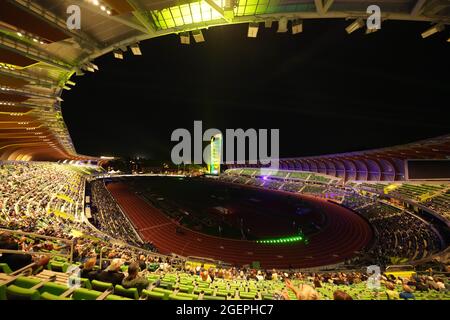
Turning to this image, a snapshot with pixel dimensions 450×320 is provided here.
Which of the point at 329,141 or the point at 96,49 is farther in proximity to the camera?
the point at 329,141

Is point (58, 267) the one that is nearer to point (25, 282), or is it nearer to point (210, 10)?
point (25, 282)

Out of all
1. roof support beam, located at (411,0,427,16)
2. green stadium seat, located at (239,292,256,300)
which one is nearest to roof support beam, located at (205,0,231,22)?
roof support beam, located at (411,0,427,16)

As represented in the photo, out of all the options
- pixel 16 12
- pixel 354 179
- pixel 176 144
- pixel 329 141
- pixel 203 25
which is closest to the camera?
pixel 16 12

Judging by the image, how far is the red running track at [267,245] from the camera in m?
17.5

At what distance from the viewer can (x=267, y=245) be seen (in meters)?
20.5

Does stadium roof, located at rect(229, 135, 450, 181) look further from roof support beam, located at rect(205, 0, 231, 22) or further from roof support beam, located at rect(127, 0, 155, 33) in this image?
roof support beam, located at rect(127, 0, 155, 33)

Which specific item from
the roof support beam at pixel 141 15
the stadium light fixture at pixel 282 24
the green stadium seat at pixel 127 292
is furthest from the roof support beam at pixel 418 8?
the green stadium seat at pixel 127 292

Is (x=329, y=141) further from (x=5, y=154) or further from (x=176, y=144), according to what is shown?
(x=176, y=144)

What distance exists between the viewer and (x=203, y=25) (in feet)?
19.1

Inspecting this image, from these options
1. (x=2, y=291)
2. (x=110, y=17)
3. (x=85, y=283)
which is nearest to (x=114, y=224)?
(x=85, y=283)

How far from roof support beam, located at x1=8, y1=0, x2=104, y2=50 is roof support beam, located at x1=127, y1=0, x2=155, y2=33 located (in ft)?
6.45
